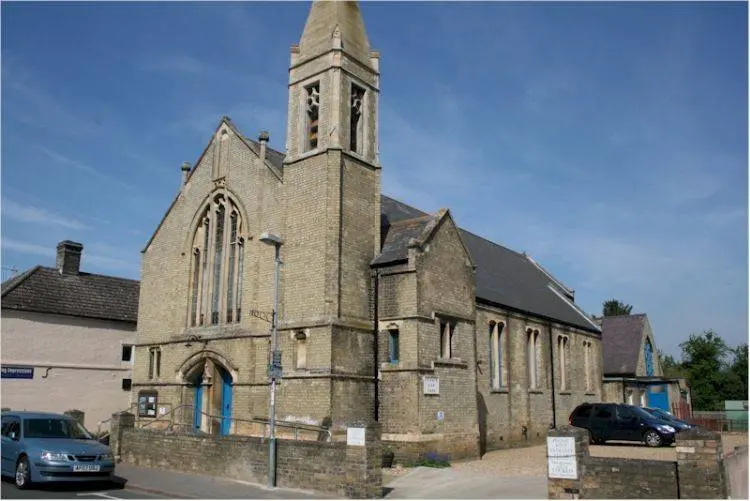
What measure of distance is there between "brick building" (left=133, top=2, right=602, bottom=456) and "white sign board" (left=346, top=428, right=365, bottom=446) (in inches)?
186

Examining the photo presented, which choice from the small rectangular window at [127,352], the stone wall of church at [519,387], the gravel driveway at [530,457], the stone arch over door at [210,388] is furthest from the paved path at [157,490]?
the small rectangular window at [127,352]

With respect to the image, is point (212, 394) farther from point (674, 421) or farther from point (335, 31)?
point (674, 421)

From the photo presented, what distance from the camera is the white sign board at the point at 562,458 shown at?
12.5m

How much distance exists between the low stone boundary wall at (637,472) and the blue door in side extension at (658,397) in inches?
1023

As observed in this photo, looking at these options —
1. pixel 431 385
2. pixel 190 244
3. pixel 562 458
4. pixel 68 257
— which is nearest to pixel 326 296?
pixel 431 385

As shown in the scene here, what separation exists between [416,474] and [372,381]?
3677mm

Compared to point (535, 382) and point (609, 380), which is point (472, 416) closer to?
Answer: point (535, 382)

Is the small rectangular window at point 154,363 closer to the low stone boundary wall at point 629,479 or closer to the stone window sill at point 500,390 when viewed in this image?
the stone window sill at point 500,390

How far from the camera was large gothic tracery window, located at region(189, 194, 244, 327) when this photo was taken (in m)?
23.3

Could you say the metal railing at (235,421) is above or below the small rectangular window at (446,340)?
below

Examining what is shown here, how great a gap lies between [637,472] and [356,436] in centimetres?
549

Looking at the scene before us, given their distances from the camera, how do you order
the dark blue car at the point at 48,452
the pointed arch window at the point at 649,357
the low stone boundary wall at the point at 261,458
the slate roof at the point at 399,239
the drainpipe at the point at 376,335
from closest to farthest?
the low stone boundary wall at the point at 261,458
the dark blue car at the point at 48,452
the drainpipe at the point at 376,335
the slate roof at the point at 399,239
the pointed arch window at the point at 649,357

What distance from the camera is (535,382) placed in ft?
94.2

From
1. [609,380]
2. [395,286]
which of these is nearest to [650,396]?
[609,380]
